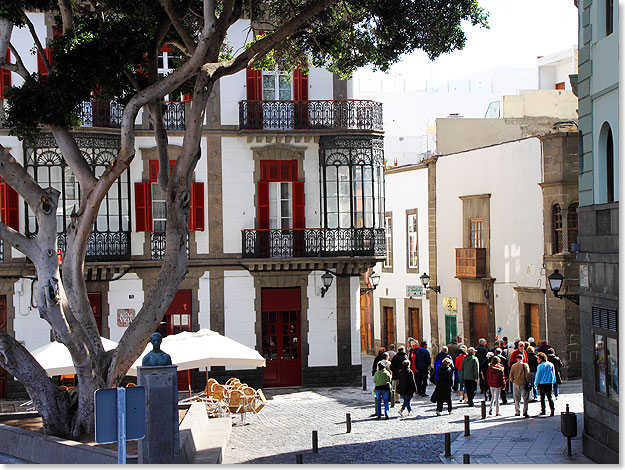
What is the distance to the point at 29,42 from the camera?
24.8 meters

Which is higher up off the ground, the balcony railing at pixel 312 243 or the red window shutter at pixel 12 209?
the red window shutter at pixel 12 209

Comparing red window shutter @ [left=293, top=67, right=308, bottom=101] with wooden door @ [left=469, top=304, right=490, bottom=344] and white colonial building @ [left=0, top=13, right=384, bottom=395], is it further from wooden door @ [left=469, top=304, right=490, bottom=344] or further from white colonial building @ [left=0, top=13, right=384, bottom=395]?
wooden door @ [left=469, top=304, right=490, bottom=344]

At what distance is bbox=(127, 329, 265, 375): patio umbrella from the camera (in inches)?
766

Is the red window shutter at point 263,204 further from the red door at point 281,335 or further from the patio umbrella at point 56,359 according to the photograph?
the patio umbrella at point 56,359

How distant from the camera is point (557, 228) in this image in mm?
27438

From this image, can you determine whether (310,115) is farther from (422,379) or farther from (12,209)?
(12,209)

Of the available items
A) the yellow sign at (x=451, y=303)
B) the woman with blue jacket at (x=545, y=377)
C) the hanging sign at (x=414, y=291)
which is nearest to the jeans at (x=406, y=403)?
the woman with blue jacket at (x=545, y=377)

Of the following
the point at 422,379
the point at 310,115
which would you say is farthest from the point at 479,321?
the point at 310,115

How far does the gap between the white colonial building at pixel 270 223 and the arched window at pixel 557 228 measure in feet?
15.6

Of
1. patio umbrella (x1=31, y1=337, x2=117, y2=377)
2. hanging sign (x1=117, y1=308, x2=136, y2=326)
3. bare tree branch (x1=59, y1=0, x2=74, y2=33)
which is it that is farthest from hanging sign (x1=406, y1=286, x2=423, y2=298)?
bare tree branch (x1=59, y1=0, x2=74, y2=33)

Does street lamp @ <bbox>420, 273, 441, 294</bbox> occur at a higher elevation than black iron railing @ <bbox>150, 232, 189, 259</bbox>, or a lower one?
lower

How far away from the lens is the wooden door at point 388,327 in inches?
1453

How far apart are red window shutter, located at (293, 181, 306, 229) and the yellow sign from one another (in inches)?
319

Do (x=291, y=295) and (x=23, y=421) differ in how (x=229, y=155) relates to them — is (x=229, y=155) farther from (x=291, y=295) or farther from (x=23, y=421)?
(x=23, y=421)
